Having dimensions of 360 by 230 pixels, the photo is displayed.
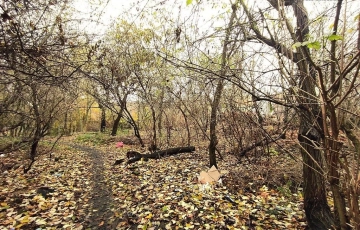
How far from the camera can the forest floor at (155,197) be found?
11.2ft

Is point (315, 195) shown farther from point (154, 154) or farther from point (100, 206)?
point (154, 154)

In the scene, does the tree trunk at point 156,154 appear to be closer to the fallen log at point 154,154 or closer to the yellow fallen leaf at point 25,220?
the fallen log at point 154,154

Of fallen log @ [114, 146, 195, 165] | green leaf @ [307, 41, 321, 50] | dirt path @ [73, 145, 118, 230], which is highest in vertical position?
green leaf @ [307, 41, 321, 50]

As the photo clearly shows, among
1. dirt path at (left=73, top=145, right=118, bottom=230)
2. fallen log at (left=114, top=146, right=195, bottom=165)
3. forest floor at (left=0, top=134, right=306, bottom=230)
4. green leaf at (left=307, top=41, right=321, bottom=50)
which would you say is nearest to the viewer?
green leaf at (left=307, top=41, right=321, bottom=50)

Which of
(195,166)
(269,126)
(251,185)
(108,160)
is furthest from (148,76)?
(251,185)

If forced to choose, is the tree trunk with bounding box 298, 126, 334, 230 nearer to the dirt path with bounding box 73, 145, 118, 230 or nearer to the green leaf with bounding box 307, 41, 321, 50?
the green leaf with bounding box 307, 41, 321, 50

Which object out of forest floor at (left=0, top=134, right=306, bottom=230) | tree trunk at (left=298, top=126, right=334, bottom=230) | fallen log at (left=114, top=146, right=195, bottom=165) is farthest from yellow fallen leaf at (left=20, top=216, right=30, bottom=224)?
tree trunk at (left=298, top=126, right=334, bottom=230)

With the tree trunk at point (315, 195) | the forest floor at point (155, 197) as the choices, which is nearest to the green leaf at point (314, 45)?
the tree trunk at point (315, 195)

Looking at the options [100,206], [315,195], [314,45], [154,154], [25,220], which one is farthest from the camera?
[154,154]

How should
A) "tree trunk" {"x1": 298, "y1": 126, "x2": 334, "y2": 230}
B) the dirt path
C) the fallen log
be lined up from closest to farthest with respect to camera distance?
1. "tree trunk" {"x1": 298, "y1": 126, "x2": 334, "y2": 230}
2. the dirt path
3. the fallen log

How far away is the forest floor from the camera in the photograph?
3.42 meters

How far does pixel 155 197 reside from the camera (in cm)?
427

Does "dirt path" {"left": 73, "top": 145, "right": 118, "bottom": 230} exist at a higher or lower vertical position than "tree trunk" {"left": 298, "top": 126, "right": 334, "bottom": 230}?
lower

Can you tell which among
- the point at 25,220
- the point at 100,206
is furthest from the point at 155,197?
the point at 25,220
